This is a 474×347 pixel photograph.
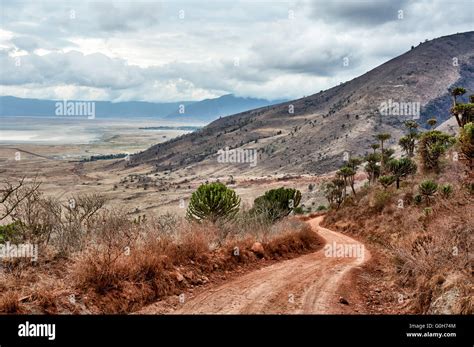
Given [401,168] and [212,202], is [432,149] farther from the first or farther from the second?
[212,202]

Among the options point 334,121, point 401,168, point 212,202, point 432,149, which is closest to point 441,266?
point 212,202

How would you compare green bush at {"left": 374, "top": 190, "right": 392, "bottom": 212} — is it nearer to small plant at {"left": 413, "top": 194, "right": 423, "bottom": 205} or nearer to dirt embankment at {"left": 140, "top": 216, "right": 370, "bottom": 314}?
small plant at {"left": 413, "top": 194, "right": 423, "bottom": 205}

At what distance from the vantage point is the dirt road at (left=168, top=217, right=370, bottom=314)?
648 cm

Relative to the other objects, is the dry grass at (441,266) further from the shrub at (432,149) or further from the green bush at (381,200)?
the shrub at (432,149)

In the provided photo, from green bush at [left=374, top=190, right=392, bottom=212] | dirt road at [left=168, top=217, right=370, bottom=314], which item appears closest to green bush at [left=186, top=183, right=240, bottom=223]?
dirt road at [left=168, top=217, right=370, bottom=314]

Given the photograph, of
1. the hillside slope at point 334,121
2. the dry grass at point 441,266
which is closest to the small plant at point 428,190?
the dry grass at point 441,266

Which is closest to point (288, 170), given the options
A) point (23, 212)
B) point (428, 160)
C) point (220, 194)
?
point (428, 160)

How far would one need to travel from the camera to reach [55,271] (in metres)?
6.90

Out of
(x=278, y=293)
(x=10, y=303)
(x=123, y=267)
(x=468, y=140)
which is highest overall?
(x=468, y=140)

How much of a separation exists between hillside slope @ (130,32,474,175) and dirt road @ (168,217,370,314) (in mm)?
74401

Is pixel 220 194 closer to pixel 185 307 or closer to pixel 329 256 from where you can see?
pixel 329 256

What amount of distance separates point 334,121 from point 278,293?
10216 centimetres

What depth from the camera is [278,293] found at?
7340mm
